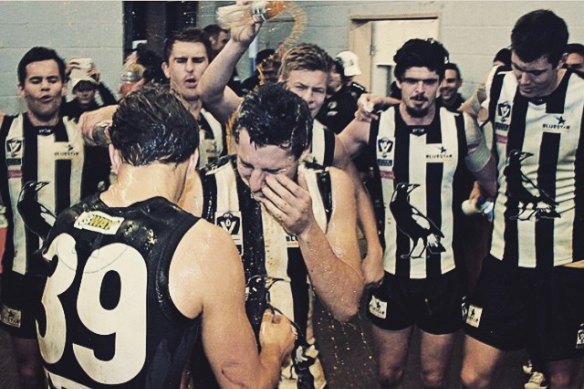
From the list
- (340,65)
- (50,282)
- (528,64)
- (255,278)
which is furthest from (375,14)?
(50,282)

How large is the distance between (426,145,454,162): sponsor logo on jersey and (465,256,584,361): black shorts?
0.57 meters

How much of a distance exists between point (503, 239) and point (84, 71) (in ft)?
9.48

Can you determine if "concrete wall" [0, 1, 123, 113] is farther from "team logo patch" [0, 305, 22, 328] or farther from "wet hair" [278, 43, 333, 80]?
"wet hair" [278, 43, 333, 80]

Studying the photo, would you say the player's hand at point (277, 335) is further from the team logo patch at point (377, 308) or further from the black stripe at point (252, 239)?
the team logo patch at point (377, 308)

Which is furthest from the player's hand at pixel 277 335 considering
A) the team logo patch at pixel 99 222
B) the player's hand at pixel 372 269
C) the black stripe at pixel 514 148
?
the black stripe at pixel 514 148

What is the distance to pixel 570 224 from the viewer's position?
3.50 m

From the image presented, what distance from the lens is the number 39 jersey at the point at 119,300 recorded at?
1789 mm

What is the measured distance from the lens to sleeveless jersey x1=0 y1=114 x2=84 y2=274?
367 cm

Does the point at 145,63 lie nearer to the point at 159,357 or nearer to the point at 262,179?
the point at 262,179

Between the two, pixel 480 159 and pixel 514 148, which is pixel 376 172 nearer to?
pixel 480 159

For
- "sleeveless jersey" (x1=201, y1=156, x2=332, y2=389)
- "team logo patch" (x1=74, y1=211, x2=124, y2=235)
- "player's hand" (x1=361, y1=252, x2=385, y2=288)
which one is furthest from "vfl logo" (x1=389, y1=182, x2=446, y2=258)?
"team logo patch" (x1=74, y1=211, x2=124, y2=235)

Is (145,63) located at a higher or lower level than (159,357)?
higher

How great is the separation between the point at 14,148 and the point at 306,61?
1.38 metres

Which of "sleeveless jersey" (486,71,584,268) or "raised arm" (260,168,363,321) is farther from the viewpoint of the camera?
"sleeveless jersey" (486,71,584,268)
